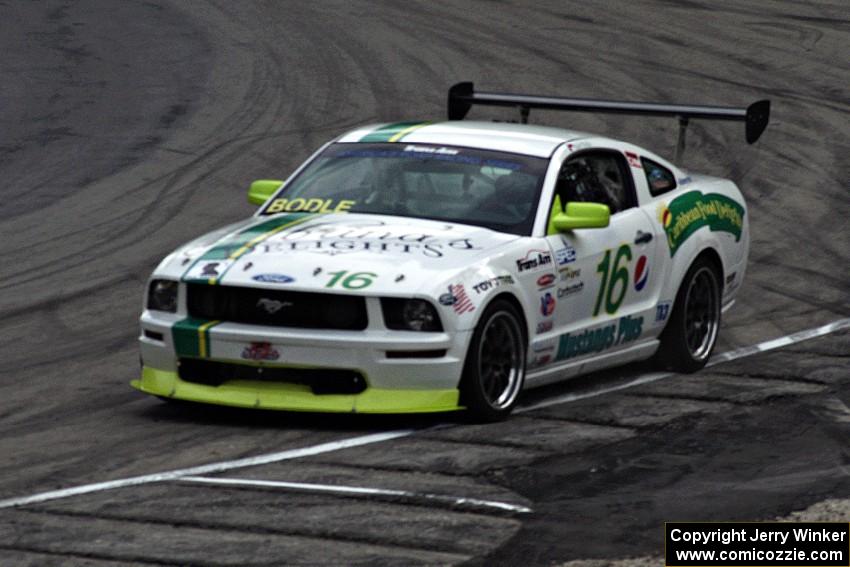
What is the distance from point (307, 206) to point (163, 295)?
1.25 metres

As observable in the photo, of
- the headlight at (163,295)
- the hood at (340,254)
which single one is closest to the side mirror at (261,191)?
the hood at (340,254)

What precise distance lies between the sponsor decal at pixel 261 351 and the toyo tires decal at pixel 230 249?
38cm

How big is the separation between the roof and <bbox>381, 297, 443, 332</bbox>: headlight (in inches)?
68.7

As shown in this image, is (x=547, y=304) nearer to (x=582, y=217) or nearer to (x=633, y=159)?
(x=582, y=217)

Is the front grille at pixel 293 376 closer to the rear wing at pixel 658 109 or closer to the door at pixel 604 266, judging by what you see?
the door at pixel 604 266

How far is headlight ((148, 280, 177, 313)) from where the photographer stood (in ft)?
31.3

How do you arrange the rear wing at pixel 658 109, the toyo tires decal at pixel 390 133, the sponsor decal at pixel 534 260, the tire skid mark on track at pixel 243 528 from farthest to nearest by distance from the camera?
1. the rear wing at pixel 658 109
2. the toyo tires decal at pixel 390 133
3. the sponsor decal at pixel 534 260
4. the tire skid mark on track at pixel 243 528

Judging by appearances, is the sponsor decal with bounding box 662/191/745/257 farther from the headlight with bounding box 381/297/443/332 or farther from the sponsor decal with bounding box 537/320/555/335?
the headlight with bounding box 381/297/443/332

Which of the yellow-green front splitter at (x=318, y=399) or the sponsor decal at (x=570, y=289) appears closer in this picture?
the yellow-green front splitter at (x=318, y=399)

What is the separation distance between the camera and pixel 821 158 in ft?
63.1

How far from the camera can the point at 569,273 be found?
10.2m

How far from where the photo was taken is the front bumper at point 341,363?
9.12 m

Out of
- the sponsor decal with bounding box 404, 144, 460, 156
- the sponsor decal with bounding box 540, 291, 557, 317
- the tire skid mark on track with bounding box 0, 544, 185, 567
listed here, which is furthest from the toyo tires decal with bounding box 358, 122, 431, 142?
the tire skid mark on track with bounding box 0, 544, 185, 567

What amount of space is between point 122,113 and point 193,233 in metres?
5.19
